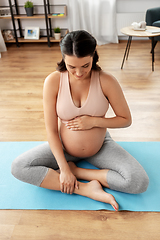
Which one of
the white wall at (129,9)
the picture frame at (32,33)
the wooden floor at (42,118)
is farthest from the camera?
the picture frame at (32,33)

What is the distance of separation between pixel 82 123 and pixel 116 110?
19 cm

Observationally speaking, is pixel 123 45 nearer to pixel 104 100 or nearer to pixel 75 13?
pixel 75 13

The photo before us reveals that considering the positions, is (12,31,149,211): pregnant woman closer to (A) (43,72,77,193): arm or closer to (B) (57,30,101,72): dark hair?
(A) (43,72,77,193): arm

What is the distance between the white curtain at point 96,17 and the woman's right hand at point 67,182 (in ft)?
9.99

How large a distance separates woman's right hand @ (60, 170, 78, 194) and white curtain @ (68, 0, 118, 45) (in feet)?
9.99

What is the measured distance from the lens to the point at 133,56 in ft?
10.6

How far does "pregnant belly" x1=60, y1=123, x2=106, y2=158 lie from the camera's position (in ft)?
3.87

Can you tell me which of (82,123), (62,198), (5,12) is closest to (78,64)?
(82,123)

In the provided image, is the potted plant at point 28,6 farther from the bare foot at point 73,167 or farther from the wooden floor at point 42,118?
the bare foot at point 73,167

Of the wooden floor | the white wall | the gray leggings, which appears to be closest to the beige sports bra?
the gray leggings

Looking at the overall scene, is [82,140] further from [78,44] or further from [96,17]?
[96,17]

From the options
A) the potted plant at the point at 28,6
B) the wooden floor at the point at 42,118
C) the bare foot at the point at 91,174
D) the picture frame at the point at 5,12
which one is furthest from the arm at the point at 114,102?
the picture frame at the point at 5,12

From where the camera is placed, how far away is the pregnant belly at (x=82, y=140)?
1.18 metres

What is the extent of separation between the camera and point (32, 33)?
381cm
